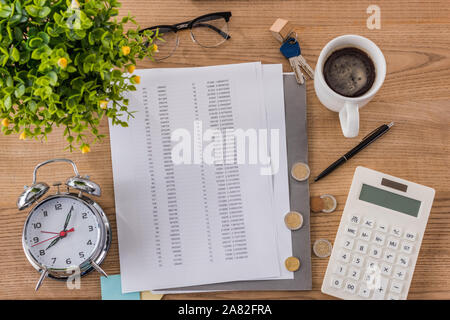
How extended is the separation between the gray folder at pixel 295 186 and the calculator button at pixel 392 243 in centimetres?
17

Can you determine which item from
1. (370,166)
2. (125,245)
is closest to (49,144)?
(125,245)

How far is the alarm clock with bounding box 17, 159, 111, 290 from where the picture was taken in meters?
0.84

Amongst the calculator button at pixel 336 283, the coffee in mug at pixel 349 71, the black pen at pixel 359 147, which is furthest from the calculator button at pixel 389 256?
the coffee in mug at pixel 349 71

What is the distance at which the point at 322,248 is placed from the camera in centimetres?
89

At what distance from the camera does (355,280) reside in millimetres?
860

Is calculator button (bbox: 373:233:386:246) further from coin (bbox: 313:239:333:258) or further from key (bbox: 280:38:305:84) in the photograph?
key (bbox: 280:38:305:84)

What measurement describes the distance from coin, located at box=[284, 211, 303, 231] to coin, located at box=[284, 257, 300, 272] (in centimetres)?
7

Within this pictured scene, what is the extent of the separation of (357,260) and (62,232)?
24.7 inches

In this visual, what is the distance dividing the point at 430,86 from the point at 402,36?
5.0 inches

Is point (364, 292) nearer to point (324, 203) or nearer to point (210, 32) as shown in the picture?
point (324, 203)

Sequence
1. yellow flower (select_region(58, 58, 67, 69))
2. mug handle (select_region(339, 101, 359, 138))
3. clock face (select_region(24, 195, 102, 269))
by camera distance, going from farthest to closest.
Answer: clock face (select_region(24, 195, 102, 269))
mug handle (select_region(339, 101, 359, 138))
yellow flower (select_region(58, 58, 67, 69))

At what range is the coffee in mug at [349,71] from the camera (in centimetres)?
81

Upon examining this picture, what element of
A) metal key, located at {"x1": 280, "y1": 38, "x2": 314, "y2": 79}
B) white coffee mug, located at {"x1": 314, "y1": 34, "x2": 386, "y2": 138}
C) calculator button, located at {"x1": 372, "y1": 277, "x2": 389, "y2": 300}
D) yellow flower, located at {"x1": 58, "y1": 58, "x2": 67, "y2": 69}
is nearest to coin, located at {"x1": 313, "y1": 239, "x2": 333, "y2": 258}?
calculator button, located at {"x1": 372, "y1": 277, "x2": 389, "y2": 300}

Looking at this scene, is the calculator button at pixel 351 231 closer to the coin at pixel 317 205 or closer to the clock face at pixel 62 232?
the coin at pixel 317 205
